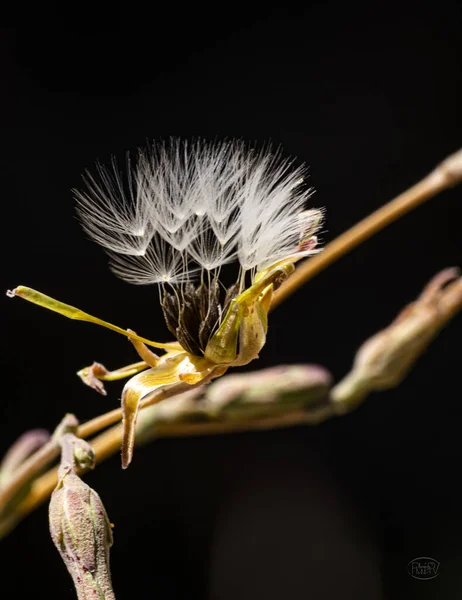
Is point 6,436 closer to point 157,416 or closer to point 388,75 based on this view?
point 157,416

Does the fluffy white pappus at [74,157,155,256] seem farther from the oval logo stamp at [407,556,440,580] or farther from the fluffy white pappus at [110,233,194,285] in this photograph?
the oval logo stamp at [407,556,440,580]

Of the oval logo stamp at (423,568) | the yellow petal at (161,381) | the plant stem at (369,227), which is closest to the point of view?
the yellow petal at (161,381)

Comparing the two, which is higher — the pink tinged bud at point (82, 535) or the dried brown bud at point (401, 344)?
the dried brown bud at point (401, 344)

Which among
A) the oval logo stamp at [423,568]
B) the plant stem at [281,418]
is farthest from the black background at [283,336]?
the plant stem at [281,418]

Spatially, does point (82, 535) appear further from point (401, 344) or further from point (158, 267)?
point (401, 344)

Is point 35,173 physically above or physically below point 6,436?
above

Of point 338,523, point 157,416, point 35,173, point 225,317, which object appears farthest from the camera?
point 338,523

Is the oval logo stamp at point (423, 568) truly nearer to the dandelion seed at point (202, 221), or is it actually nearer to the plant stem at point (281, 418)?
the plant stem at point (281, 418)

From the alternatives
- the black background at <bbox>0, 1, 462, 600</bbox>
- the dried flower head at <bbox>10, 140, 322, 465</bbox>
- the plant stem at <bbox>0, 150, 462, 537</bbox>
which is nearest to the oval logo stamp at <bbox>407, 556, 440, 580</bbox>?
the black background at <bbox>0, 1, 462, 600</bbox>

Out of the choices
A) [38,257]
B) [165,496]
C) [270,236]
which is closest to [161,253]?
[270,236]
